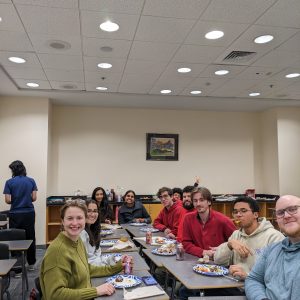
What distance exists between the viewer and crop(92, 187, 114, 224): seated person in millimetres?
5622

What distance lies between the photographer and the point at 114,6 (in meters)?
3.26

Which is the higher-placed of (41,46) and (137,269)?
(41,46)

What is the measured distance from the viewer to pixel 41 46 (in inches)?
168

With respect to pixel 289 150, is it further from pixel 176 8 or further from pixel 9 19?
pixel 9 19

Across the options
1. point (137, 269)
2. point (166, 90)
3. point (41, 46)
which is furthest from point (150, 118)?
point (137, 269)

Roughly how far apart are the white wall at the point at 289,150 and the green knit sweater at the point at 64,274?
6734 mm

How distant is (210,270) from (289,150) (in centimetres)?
621

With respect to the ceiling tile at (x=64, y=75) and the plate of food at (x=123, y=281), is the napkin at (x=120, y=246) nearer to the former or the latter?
the plate of food at (x=123, y=281)

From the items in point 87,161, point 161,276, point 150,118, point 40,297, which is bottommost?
point 161,276

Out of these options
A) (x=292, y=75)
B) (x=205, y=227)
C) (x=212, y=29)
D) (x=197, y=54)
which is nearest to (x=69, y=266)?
(x=205, y=227)

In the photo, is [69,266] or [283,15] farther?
[283,15]

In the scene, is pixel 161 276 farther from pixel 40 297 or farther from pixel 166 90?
pixel 166 90

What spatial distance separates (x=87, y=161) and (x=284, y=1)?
18.9 ft

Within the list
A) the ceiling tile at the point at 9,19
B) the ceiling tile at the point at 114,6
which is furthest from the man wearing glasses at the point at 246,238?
the ceiling tile at the point at 9,19
